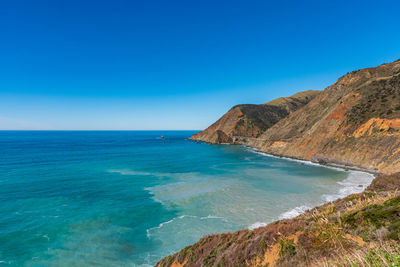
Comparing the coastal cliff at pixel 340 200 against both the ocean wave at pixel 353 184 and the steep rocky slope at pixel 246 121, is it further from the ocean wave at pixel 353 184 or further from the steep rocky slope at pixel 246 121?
the ocean wave at pixel 353 184

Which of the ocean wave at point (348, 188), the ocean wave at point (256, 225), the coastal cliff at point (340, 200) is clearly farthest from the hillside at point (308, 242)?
the ocean wave at point (348, 188)

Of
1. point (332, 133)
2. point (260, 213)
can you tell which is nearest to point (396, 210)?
point (260, 213)

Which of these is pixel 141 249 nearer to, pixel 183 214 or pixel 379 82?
pixel 183 214

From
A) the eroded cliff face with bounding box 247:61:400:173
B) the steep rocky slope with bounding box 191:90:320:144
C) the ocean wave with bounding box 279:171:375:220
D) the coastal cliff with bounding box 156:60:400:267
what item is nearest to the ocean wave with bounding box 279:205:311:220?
the ocean wave with bounding box 279:171:375:220

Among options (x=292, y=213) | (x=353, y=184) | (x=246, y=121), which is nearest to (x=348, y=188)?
(x=353, y=184)

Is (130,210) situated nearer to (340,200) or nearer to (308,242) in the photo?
(308,242)

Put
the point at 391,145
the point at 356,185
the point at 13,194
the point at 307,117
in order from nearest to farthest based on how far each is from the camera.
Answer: the point at 13,194, the point at 356,185, the point at 391,145, the point at 307,117
